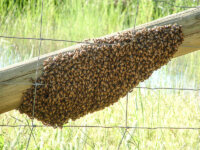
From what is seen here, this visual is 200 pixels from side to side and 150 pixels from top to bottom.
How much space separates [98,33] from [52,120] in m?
3.28

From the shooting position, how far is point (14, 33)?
5.26 metres

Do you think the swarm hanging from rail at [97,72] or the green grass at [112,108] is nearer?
the swarm hanging from rail at [97,72]

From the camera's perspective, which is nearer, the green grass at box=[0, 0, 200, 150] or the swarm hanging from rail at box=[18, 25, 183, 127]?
the swarm hanging from rail at box=[18, 25, 183, 127]

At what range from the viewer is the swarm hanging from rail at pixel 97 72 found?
1.86 m

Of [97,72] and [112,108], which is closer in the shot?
[97,72]

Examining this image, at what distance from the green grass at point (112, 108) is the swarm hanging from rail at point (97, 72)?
1.45 feet

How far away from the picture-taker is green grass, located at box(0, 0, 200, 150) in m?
2.68

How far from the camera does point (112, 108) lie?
139 inches

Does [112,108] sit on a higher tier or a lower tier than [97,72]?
lower

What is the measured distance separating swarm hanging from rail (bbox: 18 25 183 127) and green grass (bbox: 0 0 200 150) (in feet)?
1.45

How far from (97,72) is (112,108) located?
5.65ft

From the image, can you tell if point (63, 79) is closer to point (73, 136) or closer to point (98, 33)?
point (73, 136)

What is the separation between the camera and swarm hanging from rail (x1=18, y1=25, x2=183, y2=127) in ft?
6.11

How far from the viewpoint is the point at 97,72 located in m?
1.89
